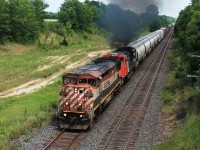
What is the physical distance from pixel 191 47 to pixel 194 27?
1.79 metres

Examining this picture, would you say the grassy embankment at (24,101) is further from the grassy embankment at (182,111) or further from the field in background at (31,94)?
the grassy embankment at (182,111)

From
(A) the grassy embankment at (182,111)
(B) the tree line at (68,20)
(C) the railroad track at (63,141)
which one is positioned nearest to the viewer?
(A) the grassy embankment at (182,111)

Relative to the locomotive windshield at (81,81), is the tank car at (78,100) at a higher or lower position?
lower

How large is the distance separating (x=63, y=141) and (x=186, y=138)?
700 cm

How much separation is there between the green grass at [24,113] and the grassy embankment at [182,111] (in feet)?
27.6

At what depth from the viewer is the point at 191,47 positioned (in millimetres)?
31203

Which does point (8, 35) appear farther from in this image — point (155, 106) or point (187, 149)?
point (187, 149)

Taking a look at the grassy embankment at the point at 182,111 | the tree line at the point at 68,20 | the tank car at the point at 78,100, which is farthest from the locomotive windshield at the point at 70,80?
the tree line at the point at 68,20

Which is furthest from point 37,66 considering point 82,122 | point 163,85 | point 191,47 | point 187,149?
point 187,149

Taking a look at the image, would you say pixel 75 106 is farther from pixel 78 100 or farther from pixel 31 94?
pixel 31 94

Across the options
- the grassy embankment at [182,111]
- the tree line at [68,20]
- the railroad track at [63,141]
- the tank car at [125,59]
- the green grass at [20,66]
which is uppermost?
the tree line at [68,20]

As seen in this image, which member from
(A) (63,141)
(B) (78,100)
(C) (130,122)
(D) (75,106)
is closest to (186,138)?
(C) (130,122)

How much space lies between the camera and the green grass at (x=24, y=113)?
2119cm

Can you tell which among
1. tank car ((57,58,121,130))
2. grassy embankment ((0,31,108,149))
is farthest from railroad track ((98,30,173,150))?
grassy embankment ((0,31,108,149))
